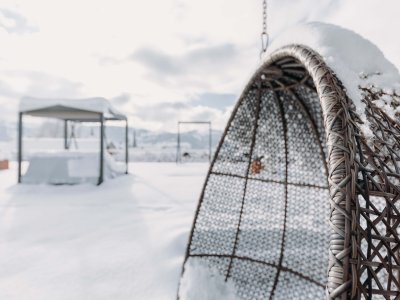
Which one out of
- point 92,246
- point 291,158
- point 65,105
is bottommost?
point 92,246

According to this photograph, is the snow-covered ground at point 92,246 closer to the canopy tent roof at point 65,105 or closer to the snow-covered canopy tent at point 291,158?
the snow-covered canopy tent at point 291,158

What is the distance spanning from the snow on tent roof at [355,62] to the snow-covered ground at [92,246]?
195 centimetres

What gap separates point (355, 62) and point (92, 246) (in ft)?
10.6

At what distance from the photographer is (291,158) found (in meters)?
2.95

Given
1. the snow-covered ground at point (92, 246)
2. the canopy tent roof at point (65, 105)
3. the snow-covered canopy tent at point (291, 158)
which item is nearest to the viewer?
the snow-covered canopy tent at point (291, 158)

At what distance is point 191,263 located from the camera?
8.58 ft

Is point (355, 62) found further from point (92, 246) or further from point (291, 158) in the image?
point (92, 246)

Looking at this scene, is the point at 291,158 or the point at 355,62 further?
the point at 291,158

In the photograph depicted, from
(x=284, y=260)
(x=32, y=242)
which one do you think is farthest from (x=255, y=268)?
(x=32, y=242)

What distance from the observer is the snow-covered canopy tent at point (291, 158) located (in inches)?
49.4

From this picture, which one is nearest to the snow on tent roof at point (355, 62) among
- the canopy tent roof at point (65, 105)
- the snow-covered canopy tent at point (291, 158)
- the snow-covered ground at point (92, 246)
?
the snow-covered canopy tent at point (291, 158)

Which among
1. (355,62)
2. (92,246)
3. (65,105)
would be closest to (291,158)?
(355,62)

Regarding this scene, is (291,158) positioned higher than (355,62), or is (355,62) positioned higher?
(355,62)

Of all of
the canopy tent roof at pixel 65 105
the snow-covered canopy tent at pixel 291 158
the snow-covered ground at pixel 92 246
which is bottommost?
the snow-covered ground at pixel 92 246
